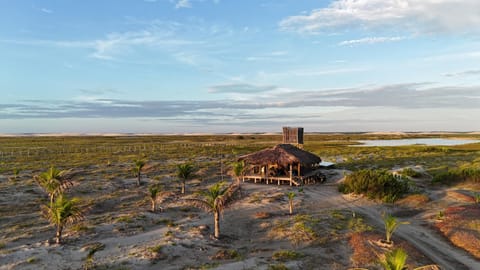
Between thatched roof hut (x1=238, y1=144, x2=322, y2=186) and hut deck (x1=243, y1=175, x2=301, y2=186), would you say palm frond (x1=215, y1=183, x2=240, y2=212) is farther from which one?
hut deck (x1=243, y1=175, x2=301, y2=186)

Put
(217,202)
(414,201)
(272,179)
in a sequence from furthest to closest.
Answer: (272,179) < (414,201) < (217,202)

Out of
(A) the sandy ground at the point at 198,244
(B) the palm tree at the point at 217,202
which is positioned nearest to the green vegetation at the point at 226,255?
(A) the sandy ground at the point at 198,244

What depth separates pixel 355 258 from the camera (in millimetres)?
13227

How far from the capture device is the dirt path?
13.3m

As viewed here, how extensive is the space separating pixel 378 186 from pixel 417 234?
24.2ft

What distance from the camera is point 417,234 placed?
648 inches

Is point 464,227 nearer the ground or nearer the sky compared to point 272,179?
nearer the ground

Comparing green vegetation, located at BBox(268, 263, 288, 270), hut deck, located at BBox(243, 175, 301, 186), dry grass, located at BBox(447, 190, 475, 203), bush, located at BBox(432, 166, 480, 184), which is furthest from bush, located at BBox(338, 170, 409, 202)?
green vegetation, located at BBox(268, 263, 288, 270)

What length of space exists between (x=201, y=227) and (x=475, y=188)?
21978mm

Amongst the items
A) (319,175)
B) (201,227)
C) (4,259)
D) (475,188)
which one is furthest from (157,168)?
(475,188)

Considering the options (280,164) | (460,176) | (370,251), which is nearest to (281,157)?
(280,164)

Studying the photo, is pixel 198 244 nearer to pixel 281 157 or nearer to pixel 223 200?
pixel 223 200

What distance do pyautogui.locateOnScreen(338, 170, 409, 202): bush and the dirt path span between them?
963mm

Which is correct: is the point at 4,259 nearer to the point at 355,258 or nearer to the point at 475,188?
the point at 355,258
